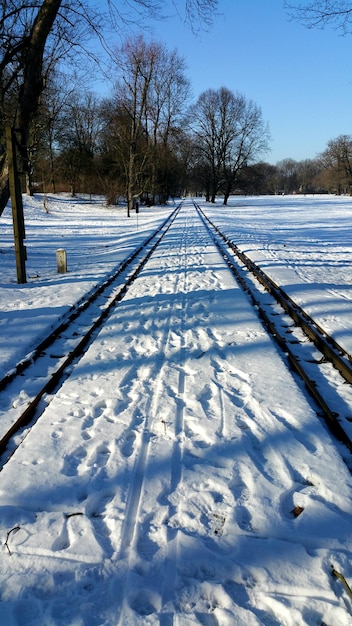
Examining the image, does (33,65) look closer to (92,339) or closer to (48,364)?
(92,339)

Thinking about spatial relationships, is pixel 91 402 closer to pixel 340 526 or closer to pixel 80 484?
pixel 80 484

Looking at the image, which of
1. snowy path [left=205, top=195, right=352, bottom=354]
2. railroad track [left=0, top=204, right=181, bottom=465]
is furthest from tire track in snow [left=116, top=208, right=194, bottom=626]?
snowy path [left=205, top=195, right=352, bottom=354]

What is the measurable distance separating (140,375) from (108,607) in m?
2.70

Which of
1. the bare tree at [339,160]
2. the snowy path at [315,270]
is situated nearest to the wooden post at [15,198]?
the snowy path at [315,270]

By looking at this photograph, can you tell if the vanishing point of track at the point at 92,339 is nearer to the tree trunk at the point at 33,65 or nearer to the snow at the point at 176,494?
the snow at the point at 176,494

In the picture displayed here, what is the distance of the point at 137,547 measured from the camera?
91.5 inches

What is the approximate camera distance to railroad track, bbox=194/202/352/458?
3832 mm

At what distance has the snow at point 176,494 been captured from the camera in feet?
6.70

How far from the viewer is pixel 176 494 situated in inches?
108

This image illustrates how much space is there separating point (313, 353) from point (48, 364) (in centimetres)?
346

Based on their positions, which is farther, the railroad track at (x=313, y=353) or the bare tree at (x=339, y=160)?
the bare tree at (x=339, y=160)

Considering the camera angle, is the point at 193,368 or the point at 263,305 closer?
the point at 193,368

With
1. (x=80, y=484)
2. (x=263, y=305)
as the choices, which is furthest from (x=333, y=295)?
(x=80, y=484)

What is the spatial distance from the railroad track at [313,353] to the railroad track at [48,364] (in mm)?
2758
